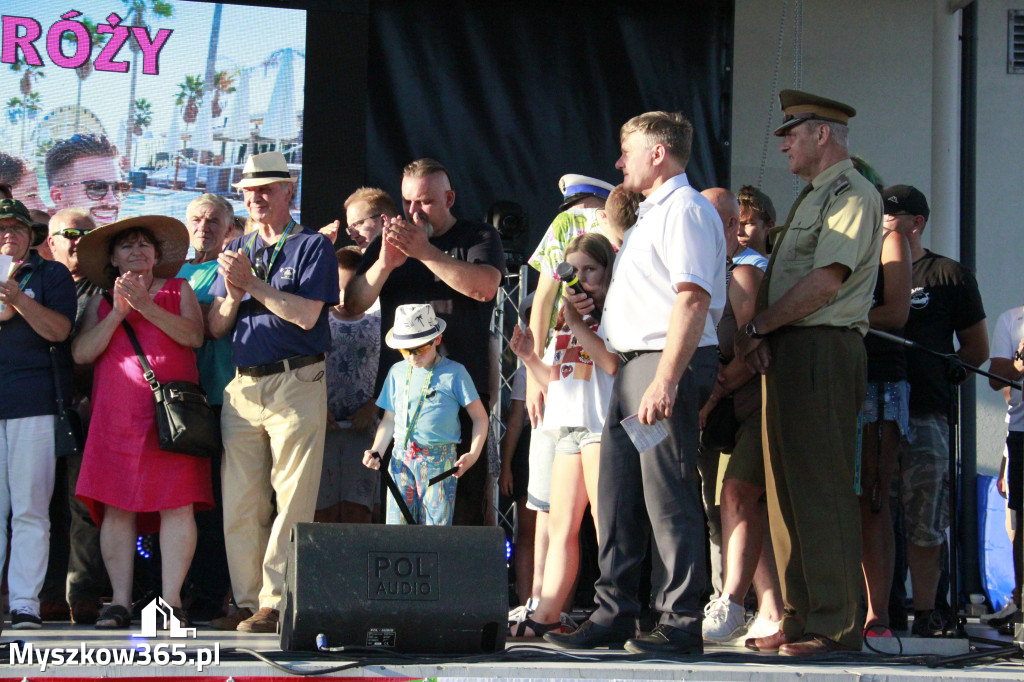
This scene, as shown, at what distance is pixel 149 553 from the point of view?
16.1ft

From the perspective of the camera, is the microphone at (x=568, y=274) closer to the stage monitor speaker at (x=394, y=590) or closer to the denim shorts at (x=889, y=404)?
the stage monitor speaker at (x=394, y=590)

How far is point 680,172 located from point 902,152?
4.06 metres

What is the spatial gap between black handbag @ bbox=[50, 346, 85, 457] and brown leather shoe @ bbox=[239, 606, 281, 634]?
94 cm

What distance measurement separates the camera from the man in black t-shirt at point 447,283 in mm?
4309

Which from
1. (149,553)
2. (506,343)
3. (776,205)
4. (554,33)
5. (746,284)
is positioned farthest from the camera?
(776,205)

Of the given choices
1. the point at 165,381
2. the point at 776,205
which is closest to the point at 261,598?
the point at 165,381

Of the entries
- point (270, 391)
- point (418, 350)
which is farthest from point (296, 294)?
point (418, 350)

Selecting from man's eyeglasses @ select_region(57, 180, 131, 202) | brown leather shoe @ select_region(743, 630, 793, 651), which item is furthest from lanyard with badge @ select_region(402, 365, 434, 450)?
man's eyeglasses @ select_region(57, 180, 131, 202)

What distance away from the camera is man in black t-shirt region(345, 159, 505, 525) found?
4309 mm

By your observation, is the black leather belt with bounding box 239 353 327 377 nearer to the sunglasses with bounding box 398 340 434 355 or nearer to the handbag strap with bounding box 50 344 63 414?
the sunglasses with bounding box 398 340 434 355

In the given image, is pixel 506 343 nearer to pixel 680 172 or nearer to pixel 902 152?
pixel 680 172

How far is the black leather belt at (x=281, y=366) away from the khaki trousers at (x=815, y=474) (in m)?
1.67

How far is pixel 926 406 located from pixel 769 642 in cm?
142

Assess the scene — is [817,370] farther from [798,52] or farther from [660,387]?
[798,52]
